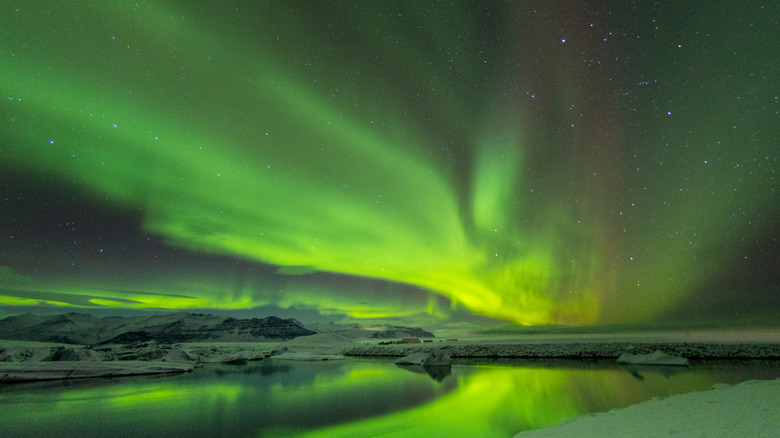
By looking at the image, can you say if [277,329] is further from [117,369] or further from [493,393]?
[493,393]

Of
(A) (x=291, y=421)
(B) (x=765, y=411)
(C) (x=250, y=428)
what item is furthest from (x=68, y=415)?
(B) (x=765, y=411)

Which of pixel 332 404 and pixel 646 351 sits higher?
pixel 332 404

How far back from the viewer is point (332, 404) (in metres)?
13.9

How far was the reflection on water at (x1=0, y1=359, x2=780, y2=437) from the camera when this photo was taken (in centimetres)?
997

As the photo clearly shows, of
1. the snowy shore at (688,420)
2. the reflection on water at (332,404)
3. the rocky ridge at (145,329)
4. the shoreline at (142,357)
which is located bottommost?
the rocky ridge at (145,329)

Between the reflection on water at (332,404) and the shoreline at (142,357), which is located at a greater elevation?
the reflection on water at (332,404)

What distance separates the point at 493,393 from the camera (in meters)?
15.3

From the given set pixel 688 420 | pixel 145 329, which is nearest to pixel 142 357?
pixel 688 420

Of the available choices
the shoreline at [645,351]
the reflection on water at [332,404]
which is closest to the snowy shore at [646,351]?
the shoreline at [645,351]

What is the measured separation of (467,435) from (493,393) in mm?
7420

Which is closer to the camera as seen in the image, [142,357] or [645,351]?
[645,351]

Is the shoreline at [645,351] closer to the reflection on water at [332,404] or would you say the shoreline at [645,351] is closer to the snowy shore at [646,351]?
the snowy shore at [646,351]

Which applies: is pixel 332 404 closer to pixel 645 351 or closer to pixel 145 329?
pixel 645 351

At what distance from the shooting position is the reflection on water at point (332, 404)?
32.7ft
